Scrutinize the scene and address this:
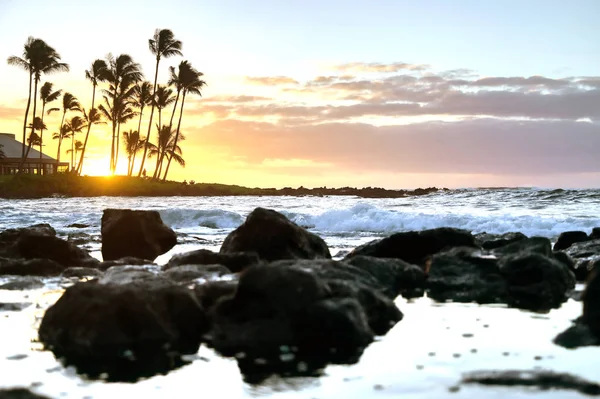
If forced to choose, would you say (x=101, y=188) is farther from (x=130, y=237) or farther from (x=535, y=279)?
(x=535, y=279)

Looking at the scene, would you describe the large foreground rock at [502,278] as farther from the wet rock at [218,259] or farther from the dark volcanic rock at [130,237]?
the dark volcanic rock at [130,237]

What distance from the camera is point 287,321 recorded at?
16.6ft

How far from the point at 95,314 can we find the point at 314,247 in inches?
203

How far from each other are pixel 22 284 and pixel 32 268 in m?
1.11

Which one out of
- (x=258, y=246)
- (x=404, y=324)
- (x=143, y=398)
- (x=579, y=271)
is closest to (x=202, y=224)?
(x=258, y=246)

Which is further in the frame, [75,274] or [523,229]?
[523,229]

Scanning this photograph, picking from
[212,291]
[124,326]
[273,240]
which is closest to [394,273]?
[273,240]

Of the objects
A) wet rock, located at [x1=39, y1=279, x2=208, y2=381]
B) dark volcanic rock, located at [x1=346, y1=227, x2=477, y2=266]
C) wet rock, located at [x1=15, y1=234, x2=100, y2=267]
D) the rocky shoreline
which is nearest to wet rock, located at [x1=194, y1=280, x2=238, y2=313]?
the rocky shoreline

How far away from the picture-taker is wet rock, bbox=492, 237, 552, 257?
830cm

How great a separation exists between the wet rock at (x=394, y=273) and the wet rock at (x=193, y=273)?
154 centimetres

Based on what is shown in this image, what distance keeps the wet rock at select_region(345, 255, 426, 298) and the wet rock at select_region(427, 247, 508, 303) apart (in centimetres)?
17

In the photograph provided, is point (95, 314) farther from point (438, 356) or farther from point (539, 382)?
point (539, 382)

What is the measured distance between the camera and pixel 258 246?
31.5ft

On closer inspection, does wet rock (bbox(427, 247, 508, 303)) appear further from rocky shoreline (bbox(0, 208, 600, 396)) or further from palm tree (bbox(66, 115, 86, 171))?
palm tree (bbox(66, 115, 86, 171))
